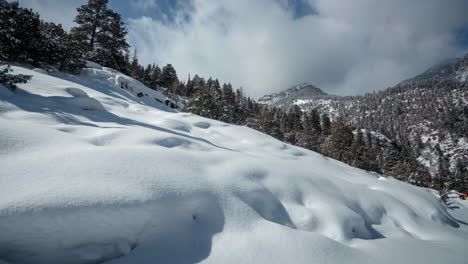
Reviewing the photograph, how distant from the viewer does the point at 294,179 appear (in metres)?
4.37

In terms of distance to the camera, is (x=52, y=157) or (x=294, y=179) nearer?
(x=52, y=157)

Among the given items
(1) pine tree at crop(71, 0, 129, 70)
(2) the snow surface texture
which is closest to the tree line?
(1) pine tree at crop(71, 0, 129, 70)

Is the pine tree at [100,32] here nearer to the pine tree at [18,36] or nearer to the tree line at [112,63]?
the tree line at [112,63]

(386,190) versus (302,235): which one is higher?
(386,190)

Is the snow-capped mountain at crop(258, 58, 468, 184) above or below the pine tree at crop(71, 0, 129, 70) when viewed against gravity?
above

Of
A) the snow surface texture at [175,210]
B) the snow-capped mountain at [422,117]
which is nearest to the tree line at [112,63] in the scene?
the snow surface texture at [175,210]

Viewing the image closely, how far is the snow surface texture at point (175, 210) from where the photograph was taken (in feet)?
6.61

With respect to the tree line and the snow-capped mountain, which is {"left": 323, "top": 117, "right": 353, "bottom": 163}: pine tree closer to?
the tree line

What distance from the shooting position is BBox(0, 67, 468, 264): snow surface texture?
2014 mm

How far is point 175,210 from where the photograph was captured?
2637 mm

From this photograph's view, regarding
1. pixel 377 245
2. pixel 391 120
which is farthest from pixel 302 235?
pixel 391 120

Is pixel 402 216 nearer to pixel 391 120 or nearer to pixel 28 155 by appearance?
pixel 28 155

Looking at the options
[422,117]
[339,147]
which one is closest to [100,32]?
[339,147]

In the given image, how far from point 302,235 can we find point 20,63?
1818 centimetres
